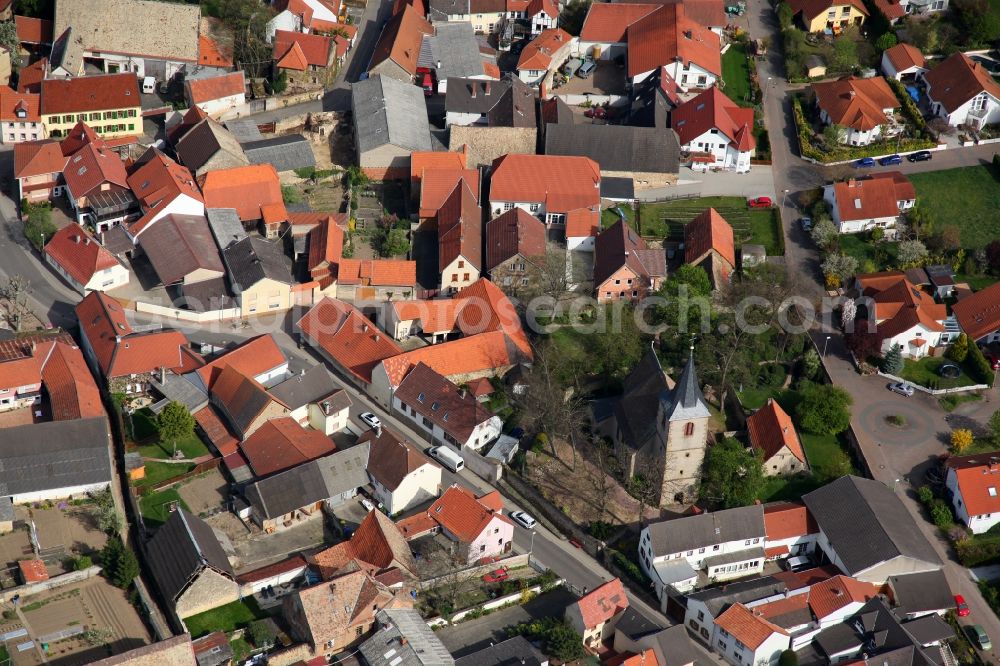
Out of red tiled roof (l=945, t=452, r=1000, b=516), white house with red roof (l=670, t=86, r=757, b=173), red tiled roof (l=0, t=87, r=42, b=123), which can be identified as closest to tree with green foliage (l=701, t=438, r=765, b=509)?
red tiled roof (l=945, t=452, r=1000, b=516)

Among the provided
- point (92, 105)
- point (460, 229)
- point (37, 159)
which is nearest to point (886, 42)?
point (460, 229)

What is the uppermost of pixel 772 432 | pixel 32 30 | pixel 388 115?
pixel 32 30

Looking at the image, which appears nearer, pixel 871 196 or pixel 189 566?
pixel 189 566

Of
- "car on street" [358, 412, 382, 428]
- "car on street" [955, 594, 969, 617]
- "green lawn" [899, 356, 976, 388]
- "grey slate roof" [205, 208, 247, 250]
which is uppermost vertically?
"grey slate roof" [205, 208, 247, 250]

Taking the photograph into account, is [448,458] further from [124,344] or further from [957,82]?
[957,82]

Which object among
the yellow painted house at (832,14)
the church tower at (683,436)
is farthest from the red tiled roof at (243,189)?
the yellow painted house at (832,14)

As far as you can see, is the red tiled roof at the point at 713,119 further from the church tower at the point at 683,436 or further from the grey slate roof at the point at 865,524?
the grey slate roof at the point at 865,524

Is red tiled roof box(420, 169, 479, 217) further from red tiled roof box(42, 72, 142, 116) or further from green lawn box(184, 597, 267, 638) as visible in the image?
green lawn box(184, 597, 267, 638)
